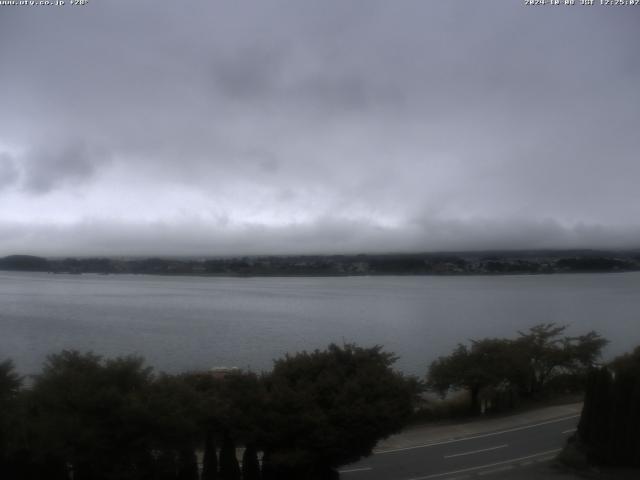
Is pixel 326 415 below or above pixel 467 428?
above

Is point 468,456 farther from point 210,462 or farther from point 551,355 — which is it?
point 551,355

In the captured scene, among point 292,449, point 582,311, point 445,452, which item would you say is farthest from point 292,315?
point 292,449

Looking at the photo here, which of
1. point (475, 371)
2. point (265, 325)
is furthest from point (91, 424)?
point (265, 325)

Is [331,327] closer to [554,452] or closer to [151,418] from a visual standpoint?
[554,452]

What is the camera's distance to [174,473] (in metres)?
12.1

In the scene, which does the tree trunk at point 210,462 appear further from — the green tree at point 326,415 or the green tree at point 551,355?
the green tree at point 551,355

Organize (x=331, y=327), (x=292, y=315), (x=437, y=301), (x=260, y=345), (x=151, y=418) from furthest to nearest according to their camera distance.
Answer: (x=437, y=301)
(x=292, y=315)
(x=331, y=327)
(x=260, y=345)
(x=151, y=418)

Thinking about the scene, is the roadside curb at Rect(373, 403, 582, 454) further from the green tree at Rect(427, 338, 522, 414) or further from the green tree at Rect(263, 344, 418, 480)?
the green tree at Rect(263, 344, 418, 480)

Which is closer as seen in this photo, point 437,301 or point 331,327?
point 331,327

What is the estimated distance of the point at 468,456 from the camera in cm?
1692

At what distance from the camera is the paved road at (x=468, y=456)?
15305 mm

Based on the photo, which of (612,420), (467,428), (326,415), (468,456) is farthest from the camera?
(467,428)

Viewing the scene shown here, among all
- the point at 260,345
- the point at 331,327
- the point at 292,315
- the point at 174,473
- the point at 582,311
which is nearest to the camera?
the point at 174,473

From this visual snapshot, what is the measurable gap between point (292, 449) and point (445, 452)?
6.70 meters
